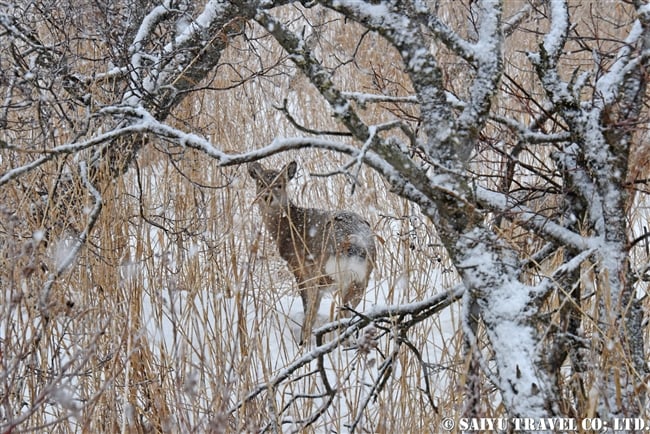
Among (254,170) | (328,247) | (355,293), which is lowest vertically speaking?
(355,293)

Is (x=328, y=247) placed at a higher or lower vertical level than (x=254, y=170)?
lower

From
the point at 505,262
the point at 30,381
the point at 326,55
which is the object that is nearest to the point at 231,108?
the point at 326,55

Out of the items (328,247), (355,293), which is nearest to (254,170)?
(328,247)

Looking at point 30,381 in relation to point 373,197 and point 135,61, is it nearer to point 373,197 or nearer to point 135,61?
point 135,61

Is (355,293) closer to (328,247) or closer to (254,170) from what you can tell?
(328,247)

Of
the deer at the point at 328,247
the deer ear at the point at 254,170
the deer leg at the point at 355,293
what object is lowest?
the deer leg at the point at 355,293

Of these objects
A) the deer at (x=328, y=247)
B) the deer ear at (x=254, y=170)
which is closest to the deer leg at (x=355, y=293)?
the deer at (x=328, y=247)

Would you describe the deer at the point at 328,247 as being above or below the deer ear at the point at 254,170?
below

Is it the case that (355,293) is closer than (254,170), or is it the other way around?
(355,293)

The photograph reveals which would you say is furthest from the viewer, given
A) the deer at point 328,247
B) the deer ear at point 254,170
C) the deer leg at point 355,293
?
the deer ear at point 254,170

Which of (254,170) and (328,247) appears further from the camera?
(254,170)

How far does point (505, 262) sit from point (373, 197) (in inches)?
138

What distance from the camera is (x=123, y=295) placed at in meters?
2.74

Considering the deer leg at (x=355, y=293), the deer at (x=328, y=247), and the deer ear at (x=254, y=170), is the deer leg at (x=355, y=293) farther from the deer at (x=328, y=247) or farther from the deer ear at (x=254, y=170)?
the deer ear at (x=254, y=170)
